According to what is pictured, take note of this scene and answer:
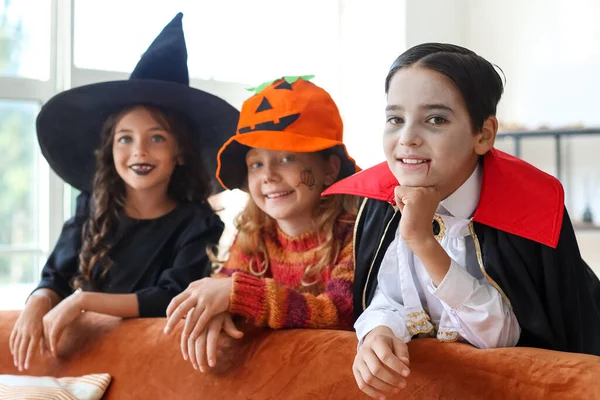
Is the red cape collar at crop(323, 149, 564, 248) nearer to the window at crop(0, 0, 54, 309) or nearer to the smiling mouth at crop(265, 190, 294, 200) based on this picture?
the smiling mouth at crop(265, 190, 294, 200)

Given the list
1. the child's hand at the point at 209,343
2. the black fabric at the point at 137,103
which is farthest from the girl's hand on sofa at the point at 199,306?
the black fabric at the point at 137,103

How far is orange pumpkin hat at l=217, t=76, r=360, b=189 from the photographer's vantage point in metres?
1.46

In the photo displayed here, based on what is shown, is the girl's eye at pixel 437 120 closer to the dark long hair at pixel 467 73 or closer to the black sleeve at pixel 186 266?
the dark long hair at pixel 467 73

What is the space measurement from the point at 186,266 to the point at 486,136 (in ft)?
2.63

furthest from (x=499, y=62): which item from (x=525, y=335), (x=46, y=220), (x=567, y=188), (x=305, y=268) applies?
(x=525, y=335)

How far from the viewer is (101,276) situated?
68.9 inches

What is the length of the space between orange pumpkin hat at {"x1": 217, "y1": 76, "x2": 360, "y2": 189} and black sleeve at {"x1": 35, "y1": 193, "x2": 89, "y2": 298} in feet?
1.52

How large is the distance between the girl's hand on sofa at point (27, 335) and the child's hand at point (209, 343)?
1.42 feet

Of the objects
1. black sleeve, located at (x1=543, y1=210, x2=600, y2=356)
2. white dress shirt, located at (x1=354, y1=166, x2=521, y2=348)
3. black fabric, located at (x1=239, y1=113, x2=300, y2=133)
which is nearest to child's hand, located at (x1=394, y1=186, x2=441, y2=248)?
white dress shirt, located at (x1=354, y1=166, x2=521, y2=348)

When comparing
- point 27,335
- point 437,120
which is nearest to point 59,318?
point 27,335

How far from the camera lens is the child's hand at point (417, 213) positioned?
1056mm

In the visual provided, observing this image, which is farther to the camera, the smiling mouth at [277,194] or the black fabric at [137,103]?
the black fabric at [137,103]

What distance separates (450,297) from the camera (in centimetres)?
109

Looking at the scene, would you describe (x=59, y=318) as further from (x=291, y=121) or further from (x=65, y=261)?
(x=291, y=121)
